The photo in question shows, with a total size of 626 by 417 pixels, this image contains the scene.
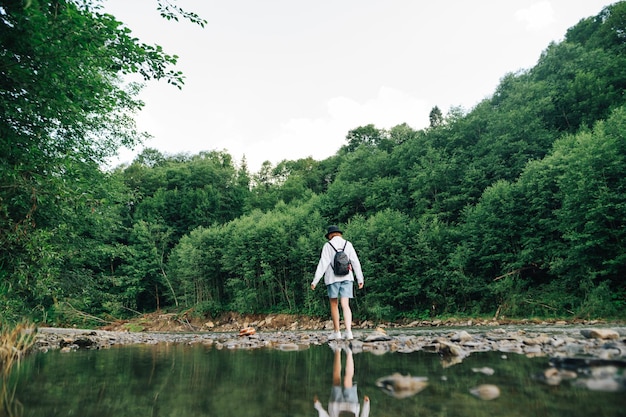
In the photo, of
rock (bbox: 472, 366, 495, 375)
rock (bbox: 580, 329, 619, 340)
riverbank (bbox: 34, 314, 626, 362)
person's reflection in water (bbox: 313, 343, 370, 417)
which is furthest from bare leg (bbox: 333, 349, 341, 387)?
rock (bbox: 580, 329, 619, 340)

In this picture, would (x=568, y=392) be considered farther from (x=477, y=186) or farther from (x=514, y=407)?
(x=477, y=186)

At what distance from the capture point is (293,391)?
103 inches

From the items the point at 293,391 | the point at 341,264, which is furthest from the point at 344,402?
the point at 341,264

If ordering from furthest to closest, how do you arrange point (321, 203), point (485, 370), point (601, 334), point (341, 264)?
point (321, 203) → point (341, 264) → point (601, 334) → point (485, 370)

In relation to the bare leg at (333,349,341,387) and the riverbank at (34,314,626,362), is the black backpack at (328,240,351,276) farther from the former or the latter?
the bare leg at (333,349,341,387)

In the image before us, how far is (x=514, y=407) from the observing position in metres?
1.81

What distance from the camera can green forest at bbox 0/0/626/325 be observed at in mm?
7520

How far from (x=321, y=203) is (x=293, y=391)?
39.0 metres

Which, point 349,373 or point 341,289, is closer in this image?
point 349,373

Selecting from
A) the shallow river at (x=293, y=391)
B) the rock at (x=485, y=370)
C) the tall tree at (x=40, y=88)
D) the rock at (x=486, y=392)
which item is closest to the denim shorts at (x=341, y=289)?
the shallow river at (x=293, y=391)

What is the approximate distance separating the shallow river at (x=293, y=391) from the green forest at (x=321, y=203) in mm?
5474

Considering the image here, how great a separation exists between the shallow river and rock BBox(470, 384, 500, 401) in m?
0.04

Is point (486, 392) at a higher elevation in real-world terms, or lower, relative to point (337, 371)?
higher

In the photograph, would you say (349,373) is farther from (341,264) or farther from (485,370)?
(341,264)
